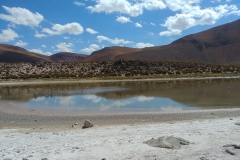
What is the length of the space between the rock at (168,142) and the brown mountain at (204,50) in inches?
4322

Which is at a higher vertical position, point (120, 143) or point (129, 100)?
point (120, 143)

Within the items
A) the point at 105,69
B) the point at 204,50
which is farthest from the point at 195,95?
the point at 204,50

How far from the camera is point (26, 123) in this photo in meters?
12.7

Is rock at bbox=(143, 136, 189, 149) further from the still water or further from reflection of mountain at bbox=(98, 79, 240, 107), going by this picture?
reflection of mountain at bbox=(98, 79, 240, 107)

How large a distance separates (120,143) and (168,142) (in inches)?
58.7

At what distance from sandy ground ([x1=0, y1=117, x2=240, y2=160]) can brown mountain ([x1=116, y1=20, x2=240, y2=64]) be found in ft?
355

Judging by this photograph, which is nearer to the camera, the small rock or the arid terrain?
the small rock

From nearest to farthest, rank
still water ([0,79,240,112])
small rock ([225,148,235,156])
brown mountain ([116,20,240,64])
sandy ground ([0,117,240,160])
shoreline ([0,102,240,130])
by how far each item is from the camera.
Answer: small rock ([225,148,235,156]) < sandy ground ([0,117,240,160]) < shoreline ([0,102,240,130]) < still water ([0,79,240,112]) < brown mountain ([116,20,240,64])

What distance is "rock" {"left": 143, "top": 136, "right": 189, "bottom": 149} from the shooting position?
7434 millimetres

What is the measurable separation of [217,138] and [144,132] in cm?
254

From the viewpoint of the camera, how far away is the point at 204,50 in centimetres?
13275

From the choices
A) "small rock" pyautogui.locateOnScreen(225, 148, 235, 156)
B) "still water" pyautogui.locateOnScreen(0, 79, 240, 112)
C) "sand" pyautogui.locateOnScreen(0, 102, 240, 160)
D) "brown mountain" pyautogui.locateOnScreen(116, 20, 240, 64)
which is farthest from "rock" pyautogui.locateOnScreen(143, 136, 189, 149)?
"brown mountain" pyautogui.locateOnScreen(116, 20, 240, 64)

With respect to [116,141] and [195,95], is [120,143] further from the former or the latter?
[195,95]

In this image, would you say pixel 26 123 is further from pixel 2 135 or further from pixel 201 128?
pixel 201 128
